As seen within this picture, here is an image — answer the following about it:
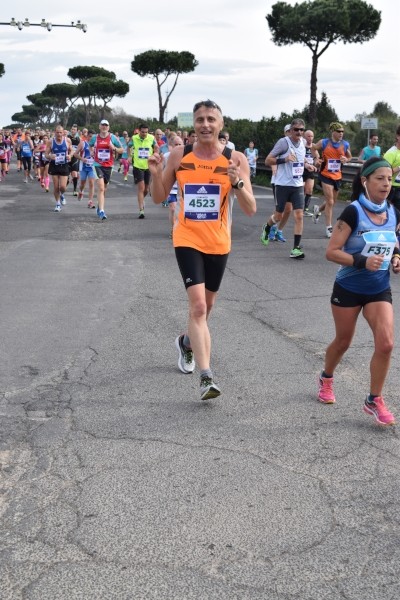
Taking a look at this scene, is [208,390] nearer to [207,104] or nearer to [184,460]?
[184,460]

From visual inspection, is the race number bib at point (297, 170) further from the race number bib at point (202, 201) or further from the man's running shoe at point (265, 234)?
the race number bib at point (202, 201)

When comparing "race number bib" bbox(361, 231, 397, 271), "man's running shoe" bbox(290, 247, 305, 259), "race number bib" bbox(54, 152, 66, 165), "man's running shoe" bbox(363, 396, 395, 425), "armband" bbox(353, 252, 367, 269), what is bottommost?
"man's running shoe" bbox(290, 247, 305, 259)

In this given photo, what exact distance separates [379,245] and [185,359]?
182 cm

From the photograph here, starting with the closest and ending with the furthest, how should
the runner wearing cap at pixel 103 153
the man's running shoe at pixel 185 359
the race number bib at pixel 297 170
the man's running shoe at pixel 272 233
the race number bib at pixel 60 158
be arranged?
1. the man's running shoe at pixel 185 359
2. the race number bib at pixel 297 170
3. the man's running shoe at pixel 272 233
4. the runner wearing cap at pixel 103 153
5. the race number bib at pixel 60 158

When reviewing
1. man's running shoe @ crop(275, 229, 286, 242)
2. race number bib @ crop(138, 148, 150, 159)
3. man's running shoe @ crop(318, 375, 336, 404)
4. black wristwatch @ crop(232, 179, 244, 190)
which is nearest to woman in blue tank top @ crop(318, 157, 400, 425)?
man's running shoe @ crop(318, 375, 336, 404)

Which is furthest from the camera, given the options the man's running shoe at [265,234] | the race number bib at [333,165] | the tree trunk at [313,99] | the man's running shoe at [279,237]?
the tree trunk at [313,99]

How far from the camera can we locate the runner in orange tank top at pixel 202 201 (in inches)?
217

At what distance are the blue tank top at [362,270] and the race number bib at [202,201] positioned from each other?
100 cm

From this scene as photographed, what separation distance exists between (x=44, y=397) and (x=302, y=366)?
2013 mm

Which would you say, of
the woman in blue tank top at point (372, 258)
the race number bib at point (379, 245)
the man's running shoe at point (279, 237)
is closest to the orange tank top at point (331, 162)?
the man's running shoe at point (279, 237)

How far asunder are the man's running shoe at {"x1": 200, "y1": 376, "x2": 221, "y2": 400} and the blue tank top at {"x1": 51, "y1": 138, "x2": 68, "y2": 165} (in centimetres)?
1395

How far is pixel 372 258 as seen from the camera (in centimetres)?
488

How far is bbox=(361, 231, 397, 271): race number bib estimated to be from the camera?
500cm

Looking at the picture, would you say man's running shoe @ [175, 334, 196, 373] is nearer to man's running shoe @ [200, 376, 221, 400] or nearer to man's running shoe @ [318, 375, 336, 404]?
man's running shoe @ [200, 376, 221, 400]
